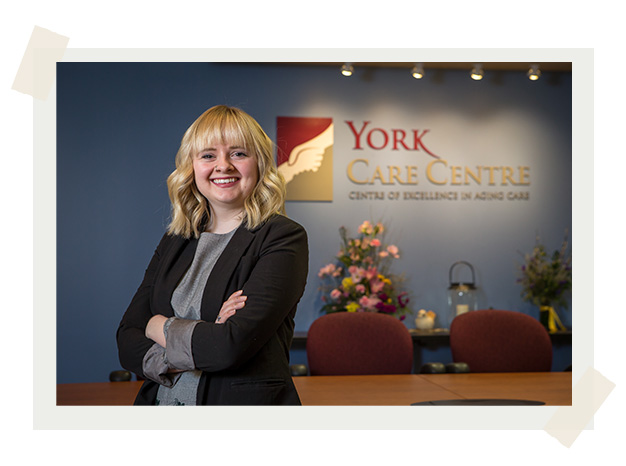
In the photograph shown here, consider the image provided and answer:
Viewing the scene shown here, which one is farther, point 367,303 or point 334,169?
point 334,169

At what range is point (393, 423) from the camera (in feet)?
3.47

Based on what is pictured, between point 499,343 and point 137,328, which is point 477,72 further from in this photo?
point 137,328

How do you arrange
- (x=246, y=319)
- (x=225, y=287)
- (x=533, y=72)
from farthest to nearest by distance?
(x=533, y=72) < (x=225, y=287) < (x=246, y=319)

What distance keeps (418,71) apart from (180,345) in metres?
3.89

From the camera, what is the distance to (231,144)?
1.50m

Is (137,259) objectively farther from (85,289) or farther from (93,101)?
(93,101)

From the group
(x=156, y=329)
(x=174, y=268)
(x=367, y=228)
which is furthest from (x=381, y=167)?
(x=156, y=329)

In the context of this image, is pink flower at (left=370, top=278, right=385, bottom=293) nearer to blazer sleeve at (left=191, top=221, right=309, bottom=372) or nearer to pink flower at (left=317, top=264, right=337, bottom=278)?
pink flower at (left=317, top=264, right=337, bottom=278)

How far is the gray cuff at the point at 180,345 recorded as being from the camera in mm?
1400

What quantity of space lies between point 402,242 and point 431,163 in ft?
2.26
